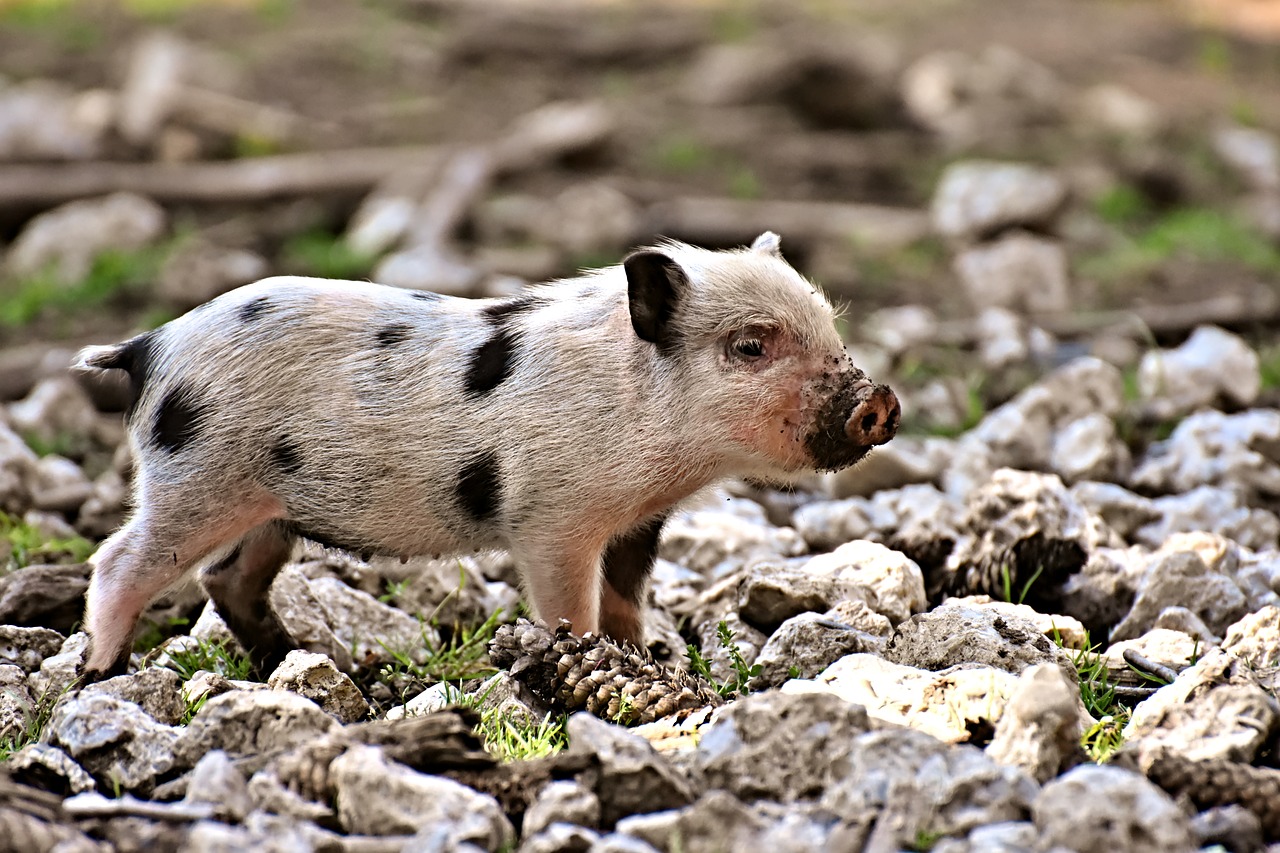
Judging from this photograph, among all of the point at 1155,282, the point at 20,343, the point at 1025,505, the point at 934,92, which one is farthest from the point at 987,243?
the point at 20,343

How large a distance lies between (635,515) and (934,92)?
10.2 meters

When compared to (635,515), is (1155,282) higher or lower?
lower

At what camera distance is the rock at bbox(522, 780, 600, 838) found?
3.44 metres

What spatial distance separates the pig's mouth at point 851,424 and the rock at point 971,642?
55cm

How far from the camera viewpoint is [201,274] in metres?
9.77

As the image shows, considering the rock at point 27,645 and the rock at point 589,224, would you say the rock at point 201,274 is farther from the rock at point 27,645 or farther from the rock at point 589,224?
the rock at point 27,645

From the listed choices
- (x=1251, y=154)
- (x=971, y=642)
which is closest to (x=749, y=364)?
(x=971, y=642)

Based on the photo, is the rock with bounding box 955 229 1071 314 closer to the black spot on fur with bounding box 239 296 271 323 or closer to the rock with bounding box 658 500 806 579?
the rock with bounding box 658 500 806 579

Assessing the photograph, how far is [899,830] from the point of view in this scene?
335cm

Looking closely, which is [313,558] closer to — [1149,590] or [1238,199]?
[1149,590]

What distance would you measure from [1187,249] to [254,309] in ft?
25.7

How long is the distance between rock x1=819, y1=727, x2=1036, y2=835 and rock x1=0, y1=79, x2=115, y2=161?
10.1 meters

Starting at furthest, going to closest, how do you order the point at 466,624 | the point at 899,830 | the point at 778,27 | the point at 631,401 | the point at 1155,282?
the point at 778,27 < the point at 1155,282 < the point at 466,624 < the point at 631,401 < the point at 899,830

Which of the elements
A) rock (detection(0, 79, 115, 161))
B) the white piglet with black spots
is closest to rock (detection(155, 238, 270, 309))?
rock (detection(0, 79, 115, 161))
